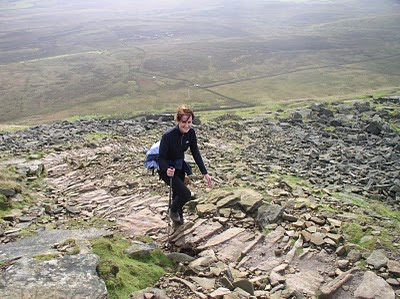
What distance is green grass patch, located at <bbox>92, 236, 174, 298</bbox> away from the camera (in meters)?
6.85

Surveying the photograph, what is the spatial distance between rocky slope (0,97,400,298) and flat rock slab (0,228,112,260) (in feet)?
0.36

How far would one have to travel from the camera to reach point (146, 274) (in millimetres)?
7758

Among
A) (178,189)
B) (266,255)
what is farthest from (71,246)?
(266,255)

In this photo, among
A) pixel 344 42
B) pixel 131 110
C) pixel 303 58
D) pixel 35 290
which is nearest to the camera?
pixel 35 290

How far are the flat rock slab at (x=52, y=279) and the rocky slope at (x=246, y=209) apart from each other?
0.05m

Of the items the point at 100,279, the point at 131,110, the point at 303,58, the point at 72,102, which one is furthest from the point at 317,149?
the point at 303,58

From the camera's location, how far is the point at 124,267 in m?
7.63

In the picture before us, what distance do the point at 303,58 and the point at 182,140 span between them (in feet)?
458

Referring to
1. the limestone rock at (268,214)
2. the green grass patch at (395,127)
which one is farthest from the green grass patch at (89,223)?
the green grass patch at (395,127)

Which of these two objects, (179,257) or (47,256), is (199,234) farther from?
(47,256)

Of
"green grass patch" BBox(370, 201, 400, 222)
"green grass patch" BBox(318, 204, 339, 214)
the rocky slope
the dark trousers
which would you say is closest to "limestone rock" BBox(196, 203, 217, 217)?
the rocky slope

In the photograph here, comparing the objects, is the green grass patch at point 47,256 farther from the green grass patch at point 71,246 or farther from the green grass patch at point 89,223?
the green grass patch at point 89,223

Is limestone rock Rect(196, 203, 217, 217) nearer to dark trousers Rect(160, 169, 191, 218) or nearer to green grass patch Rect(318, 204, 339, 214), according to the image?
dark trousers Rect(160, 169, 191, 218)

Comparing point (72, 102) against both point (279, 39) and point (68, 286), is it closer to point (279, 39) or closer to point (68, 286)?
point (68, 286)
